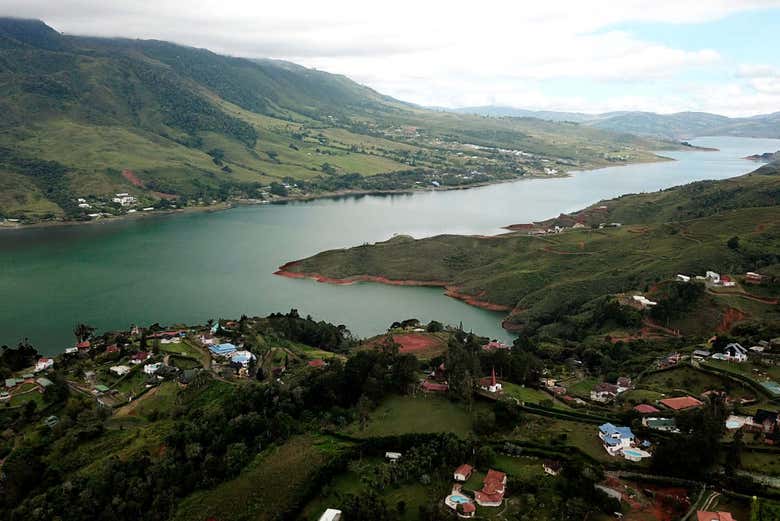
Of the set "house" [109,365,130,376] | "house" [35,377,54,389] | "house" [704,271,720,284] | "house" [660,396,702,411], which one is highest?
"house" [704,271,720,284]

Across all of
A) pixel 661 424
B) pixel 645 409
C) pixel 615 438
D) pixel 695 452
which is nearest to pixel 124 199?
pixel 645 409

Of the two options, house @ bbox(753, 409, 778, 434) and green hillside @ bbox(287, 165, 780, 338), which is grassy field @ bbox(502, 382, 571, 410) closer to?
house @ bbox(753, 409, 778, 434)

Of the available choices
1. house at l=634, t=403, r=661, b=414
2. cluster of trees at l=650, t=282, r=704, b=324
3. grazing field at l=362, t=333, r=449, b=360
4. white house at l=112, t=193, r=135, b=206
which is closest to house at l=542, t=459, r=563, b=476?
house at l=634, t=403, r=661, b=414

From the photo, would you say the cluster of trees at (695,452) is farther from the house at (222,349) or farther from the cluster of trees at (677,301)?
the house at (222,349)

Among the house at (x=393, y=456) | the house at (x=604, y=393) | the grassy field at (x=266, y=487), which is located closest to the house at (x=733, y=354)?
the house at (x=604, y=393)

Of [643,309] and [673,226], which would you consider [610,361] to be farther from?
[673,226]

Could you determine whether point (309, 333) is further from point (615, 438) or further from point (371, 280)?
point (615, 438)
